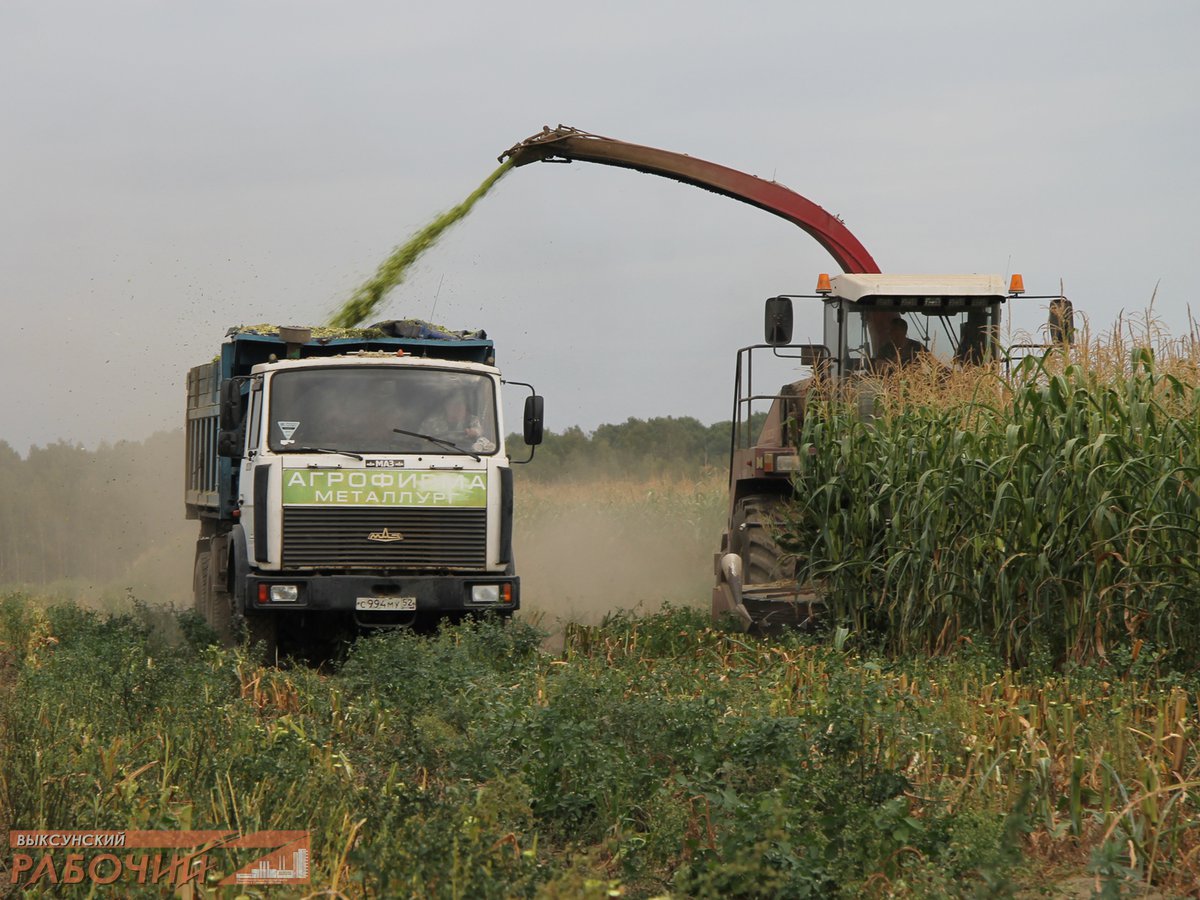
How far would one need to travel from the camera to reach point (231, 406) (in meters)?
12.6

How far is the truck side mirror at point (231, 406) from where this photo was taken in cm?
1265

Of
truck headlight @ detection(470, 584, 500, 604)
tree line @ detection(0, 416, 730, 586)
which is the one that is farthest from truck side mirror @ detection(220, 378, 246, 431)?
tree line @ detection(0, 416, 730, 586)

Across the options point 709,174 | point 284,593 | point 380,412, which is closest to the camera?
point 284,593

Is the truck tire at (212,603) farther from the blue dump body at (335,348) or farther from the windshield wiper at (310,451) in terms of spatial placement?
the blue dump body at (335,348)

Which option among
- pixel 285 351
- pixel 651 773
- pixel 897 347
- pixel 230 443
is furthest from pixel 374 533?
pixel 651 773

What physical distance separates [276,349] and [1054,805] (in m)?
9.23

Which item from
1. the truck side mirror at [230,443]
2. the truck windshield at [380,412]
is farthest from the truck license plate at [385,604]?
the truck side mirror at [230,443]

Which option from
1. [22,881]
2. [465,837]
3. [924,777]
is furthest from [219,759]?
[924,777]

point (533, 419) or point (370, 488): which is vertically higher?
point (533, 419)

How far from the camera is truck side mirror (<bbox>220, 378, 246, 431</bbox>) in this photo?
12.7 metres

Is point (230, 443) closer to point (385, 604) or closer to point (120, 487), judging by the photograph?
point (385, 604)

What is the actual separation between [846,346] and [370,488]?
4.63 m

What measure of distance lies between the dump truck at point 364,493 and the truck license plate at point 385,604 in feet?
0.04

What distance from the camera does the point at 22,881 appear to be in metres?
5.40
